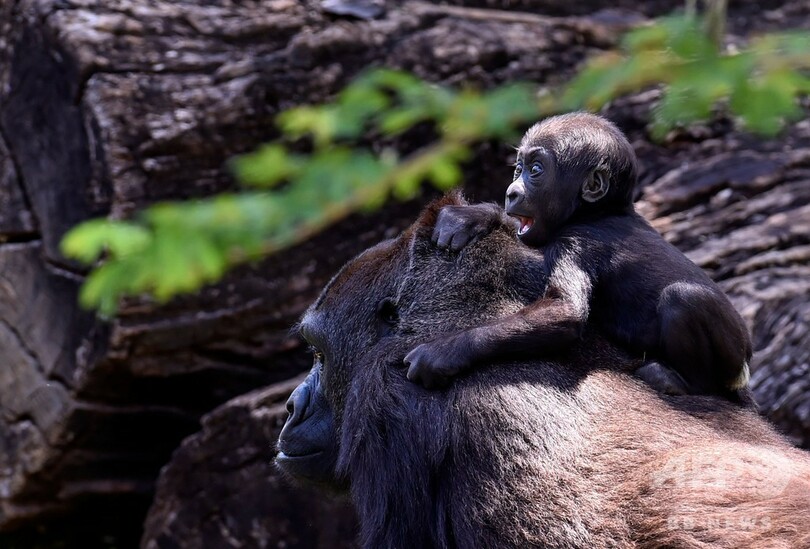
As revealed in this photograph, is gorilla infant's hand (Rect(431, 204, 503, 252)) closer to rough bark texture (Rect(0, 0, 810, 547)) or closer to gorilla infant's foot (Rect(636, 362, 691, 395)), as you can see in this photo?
gorilla infant's foot (Rect(636, 362, 691, 395))

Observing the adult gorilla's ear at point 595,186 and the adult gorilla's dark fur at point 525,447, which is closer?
the adult gorilla's dark fur at point 525,447

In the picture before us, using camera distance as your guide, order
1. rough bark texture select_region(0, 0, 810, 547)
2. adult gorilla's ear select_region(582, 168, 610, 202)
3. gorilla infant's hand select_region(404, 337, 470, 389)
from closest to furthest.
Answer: gorilla infant's hand select_region(404, 337, 470, 389), adult gorilla's ear select_region(582, 168, 610, 202), rough bark texture select_region(0, 0, 810, 547)

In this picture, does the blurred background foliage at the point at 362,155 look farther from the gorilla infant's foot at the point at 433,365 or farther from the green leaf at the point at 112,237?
the gorilla infant's foot at the point at 433,365

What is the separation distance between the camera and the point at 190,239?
3.63m

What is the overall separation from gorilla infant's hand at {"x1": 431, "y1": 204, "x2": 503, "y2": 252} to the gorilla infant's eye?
240 mm

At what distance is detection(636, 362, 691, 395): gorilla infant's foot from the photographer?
3.13 meters

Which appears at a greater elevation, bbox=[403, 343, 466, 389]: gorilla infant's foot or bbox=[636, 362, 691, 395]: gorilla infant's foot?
bbox=[403, 343, 466, 389]: gorilla infant's foot

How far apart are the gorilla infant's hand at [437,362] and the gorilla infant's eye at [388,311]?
0.31m

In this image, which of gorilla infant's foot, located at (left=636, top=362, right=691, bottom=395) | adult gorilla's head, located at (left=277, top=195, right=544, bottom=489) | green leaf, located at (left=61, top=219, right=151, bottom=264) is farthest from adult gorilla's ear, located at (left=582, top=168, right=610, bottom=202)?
green leaf, located at (left=61, top=219, right=151, bottom=264)

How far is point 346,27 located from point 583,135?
2504 millimetres

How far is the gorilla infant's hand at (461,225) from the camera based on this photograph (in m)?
3.33

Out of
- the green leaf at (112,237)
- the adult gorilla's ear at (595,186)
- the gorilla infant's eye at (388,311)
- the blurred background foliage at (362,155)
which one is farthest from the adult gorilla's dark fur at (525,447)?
the green leaf at (112,237)

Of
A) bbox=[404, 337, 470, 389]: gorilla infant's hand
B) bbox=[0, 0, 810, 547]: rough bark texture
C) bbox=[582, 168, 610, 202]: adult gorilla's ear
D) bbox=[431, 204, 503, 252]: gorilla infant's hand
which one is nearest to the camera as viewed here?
bbox=[404, 337, 470, 389]: gorilla infant's hand

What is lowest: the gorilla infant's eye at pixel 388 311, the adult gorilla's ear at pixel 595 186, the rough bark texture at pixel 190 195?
the rough bark texture at pixel 190 195
